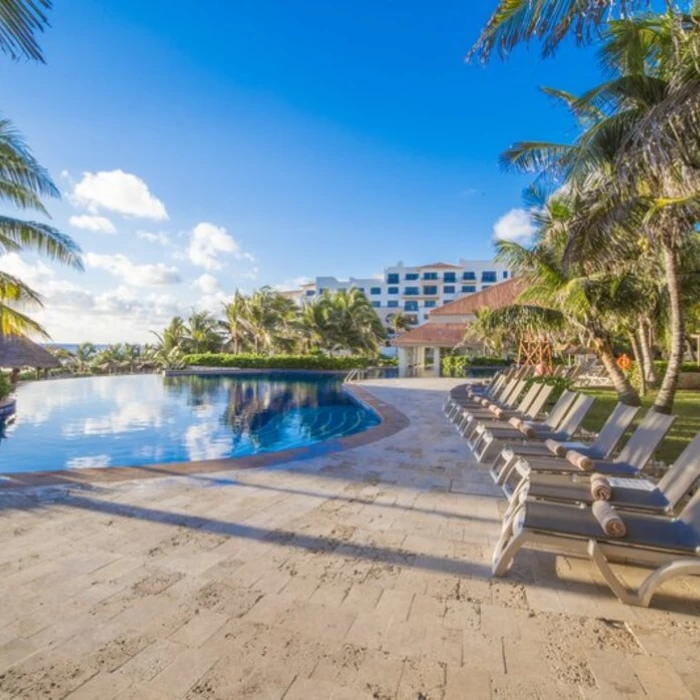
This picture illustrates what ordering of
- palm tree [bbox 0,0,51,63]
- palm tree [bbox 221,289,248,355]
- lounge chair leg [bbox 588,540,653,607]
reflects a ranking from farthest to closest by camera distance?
palm tree [bbox 221,289,248,355]
lounge chair leg [bbox 588,540,653,607]
palm tree [bbox 0,0,51,63]

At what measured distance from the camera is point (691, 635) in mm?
2662

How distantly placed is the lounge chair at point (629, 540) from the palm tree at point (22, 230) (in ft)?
34.6

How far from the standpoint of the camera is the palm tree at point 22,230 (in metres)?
9.68

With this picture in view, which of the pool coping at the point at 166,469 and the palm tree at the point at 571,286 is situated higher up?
the palm tree at the point at 571,286

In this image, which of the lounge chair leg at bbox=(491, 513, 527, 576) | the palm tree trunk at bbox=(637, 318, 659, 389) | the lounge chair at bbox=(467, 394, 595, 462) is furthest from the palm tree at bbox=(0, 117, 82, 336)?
the palm tree trunk at bbox=(637, 318, 659, 389)

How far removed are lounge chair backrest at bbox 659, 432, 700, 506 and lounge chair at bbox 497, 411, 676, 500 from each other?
69cm

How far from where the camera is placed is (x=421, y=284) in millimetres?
72250

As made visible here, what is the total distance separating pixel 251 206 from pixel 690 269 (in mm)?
16706

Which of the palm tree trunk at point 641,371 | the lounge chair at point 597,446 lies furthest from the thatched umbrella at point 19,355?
the palm tree trunk at point 641,371

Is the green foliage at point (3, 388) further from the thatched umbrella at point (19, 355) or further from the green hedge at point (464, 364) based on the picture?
the green hedge at point (464, 364)

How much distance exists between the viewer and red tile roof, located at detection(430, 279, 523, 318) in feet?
86.1

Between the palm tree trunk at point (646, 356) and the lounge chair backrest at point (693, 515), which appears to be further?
the palm tree trunk at point (646, 356)

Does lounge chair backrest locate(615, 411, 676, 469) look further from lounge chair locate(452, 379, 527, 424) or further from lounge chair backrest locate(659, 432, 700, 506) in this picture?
lounge chair locate(452, 379, 527, 424)

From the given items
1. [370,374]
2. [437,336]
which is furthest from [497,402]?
[437,336]
